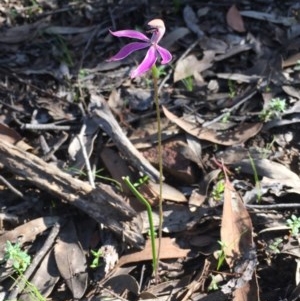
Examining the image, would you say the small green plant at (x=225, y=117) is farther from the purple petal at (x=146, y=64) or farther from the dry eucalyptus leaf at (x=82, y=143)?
the purple petal at (x=146, y=64)

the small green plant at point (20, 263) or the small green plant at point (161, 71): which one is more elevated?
the small green plant at point (161, 71)

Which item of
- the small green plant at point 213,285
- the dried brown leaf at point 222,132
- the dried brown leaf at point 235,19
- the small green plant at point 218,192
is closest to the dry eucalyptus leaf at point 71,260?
the small green plant at point 213,285

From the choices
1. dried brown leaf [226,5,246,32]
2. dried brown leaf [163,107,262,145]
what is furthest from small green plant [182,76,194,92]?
dried brown leaf [226,5,246,32]

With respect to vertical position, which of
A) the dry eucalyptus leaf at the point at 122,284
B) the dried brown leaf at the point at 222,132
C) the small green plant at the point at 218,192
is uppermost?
the dried brown leaf at the point at 222,132

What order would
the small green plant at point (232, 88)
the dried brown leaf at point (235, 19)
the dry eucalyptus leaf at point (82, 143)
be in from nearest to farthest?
1. the dry eucalyptus leaf at point (82, 143)
2. the small green plant at point (232, 88)
3. the dried brown leaf at point (235, 19)

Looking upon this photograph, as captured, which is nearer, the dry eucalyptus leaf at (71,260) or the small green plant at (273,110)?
the dry eucalyptus leaf at (71,260)

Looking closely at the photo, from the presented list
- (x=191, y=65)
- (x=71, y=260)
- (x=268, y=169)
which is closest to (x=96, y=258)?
(x=71, y=260)

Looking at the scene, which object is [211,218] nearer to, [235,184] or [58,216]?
[235,184]

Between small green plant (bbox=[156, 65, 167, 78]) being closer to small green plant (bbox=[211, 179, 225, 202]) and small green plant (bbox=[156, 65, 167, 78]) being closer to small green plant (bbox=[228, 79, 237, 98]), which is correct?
small green plant (bbox=[228, 79, 237, 98])

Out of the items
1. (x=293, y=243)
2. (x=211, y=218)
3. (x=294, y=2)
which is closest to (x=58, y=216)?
(x=211, y=218)
